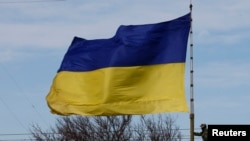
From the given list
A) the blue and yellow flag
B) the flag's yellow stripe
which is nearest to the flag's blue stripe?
the blue and yellow flag

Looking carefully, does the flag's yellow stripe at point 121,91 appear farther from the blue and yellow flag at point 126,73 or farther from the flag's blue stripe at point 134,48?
the flag's blue stripe at point 134,48

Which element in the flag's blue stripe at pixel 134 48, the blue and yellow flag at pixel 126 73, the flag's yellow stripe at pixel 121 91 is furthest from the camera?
the flag's blue stripe at pixel 134 48

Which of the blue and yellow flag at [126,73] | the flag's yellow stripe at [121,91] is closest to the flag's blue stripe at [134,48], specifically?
the blue and yellow flag at [126,73]

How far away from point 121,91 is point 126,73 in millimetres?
458

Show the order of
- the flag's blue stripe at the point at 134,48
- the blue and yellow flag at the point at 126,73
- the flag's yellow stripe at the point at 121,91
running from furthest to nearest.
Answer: the flag's blue stripe at the point at 134,48 < the blue and yellow flag at the point at 126,73 < the flag's yellow stripe at the point at 121,91

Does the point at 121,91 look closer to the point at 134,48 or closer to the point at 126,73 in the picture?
the point at 126,73

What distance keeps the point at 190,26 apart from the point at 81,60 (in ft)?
8.64

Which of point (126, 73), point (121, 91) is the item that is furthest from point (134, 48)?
point (121, 91)

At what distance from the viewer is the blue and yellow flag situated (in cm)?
1606

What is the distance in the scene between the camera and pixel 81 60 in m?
17.5

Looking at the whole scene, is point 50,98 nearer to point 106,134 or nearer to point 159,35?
point 159,35

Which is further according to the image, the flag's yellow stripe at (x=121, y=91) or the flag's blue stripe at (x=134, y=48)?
the flag's blue stripe at (x=134, y=48)

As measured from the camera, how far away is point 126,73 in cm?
1677

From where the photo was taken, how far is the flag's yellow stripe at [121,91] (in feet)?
52.0
